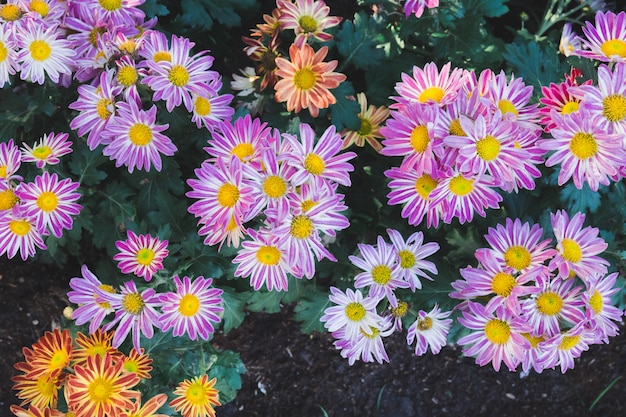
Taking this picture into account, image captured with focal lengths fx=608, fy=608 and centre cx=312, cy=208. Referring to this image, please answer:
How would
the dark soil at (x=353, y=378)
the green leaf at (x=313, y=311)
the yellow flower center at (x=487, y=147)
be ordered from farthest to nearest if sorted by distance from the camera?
1. the dark soil at (x=353, y=378)
2. the green leaf at (x=313, y=311)
3. the yellow flower center at (x=487, y=147)

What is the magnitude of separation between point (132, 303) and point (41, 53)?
0.67m

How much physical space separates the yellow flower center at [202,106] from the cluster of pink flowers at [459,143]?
19.0 inches

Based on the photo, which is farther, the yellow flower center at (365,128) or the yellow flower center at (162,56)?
the yellow flower center at (365,128)

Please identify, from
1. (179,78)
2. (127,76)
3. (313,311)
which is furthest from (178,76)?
(313,311)

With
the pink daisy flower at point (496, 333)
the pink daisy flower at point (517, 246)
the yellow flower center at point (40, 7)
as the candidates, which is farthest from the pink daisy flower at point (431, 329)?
the yellow flower center at point (40, 7)

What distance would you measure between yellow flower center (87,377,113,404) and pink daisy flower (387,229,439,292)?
738 millimetres

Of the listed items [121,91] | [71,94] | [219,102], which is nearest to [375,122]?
[219,102]

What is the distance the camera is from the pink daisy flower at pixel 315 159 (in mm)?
1343

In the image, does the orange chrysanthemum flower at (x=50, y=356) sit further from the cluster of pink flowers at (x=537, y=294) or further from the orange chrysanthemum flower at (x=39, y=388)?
the cluster of pink flowers at (x=537, y=294)

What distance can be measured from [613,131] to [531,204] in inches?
16.2

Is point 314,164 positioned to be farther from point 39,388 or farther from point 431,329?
point 39,388

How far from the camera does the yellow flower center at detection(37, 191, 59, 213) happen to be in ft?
4.82

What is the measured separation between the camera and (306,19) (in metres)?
1.81

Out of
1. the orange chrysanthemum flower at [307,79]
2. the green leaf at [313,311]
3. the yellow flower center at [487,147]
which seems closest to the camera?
the yellow flower center at [487,147]
